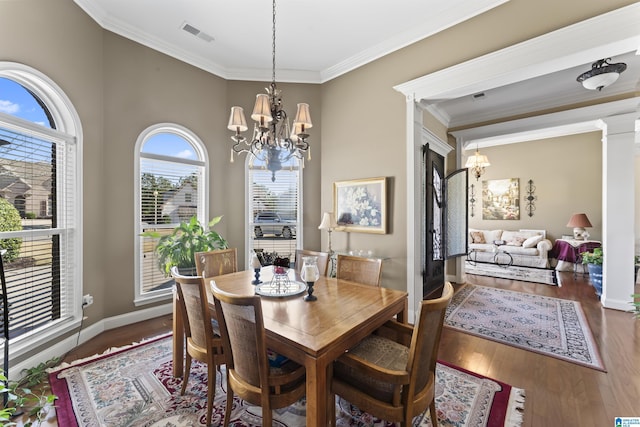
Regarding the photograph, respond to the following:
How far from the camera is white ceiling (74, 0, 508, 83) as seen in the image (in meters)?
2.87

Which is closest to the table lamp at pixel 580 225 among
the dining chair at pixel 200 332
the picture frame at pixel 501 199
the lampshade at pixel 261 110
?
the picture frame at pixel 501 199

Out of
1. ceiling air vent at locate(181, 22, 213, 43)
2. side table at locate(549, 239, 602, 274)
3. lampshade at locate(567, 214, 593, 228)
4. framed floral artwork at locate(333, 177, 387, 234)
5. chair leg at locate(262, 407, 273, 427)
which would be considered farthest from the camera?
lampshade at locate(567, 214, 593, 228)

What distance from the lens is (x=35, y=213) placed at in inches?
99.1

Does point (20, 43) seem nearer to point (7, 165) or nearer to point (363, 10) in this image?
point (7, 165)

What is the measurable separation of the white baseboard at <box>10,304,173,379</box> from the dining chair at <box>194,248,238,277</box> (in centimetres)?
144

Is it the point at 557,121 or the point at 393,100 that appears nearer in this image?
the point at 393,100

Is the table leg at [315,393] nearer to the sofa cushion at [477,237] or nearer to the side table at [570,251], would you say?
the side table at [570,251]

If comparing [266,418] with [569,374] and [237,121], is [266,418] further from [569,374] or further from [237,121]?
[569,374]

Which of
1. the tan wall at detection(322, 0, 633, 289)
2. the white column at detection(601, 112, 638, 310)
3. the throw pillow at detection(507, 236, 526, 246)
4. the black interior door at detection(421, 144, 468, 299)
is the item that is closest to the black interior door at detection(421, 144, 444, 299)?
the black interior door at detection(421, 144, 468, 299)

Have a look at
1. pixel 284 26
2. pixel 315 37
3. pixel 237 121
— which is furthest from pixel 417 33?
pixel 237 121

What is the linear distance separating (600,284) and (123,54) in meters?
7.67

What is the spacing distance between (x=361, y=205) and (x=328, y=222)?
1.78 ft

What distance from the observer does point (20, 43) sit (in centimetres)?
223

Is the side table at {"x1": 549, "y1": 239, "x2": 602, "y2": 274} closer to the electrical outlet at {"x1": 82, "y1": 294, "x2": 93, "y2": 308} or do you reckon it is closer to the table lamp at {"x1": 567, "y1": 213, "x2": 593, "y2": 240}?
the table lamp at {"x1": 567, "y1": 213, "x2": 593, "y2": 240}
